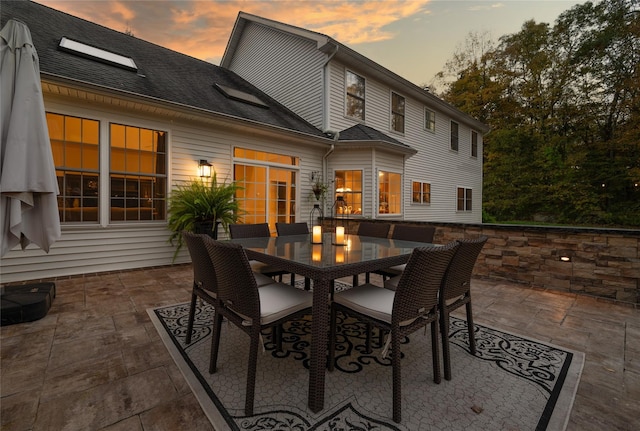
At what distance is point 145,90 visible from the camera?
4.67 meters

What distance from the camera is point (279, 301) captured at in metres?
1.78

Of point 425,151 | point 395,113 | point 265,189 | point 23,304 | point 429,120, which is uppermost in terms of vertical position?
point 429,120

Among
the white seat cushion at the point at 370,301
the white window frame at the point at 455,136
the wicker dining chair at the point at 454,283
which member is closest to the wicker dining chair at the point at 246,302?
the white seat cushion at the point at 370,301

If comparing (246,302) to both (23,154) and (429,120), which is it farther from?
(429,120)

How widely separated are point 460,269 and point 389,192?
248 inches

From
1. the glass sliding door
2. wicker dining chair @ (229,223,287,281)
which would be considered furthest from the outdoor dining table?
the glass sliding door

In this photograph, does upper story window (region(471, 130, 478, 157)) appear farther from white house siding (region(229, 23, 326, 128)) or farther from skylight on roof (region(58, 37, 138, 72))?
skylight on roof (region(58, 37, 138, 72))

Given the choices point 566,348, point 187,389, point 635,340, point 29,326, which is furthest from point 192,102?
point 635,340

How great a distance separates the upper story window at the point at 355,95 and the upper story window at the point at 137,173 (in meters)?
4.98

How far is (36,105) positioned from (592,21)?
826 inches

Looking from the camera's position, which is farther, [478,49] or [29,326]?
[478,49]

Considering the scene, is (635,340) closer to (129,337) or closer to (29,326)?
(129,337)

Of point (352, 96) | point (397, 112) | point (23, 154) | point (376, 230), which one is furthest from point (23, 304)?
point (397, 112)

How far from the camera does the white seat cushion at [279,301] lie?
64.0 inches
